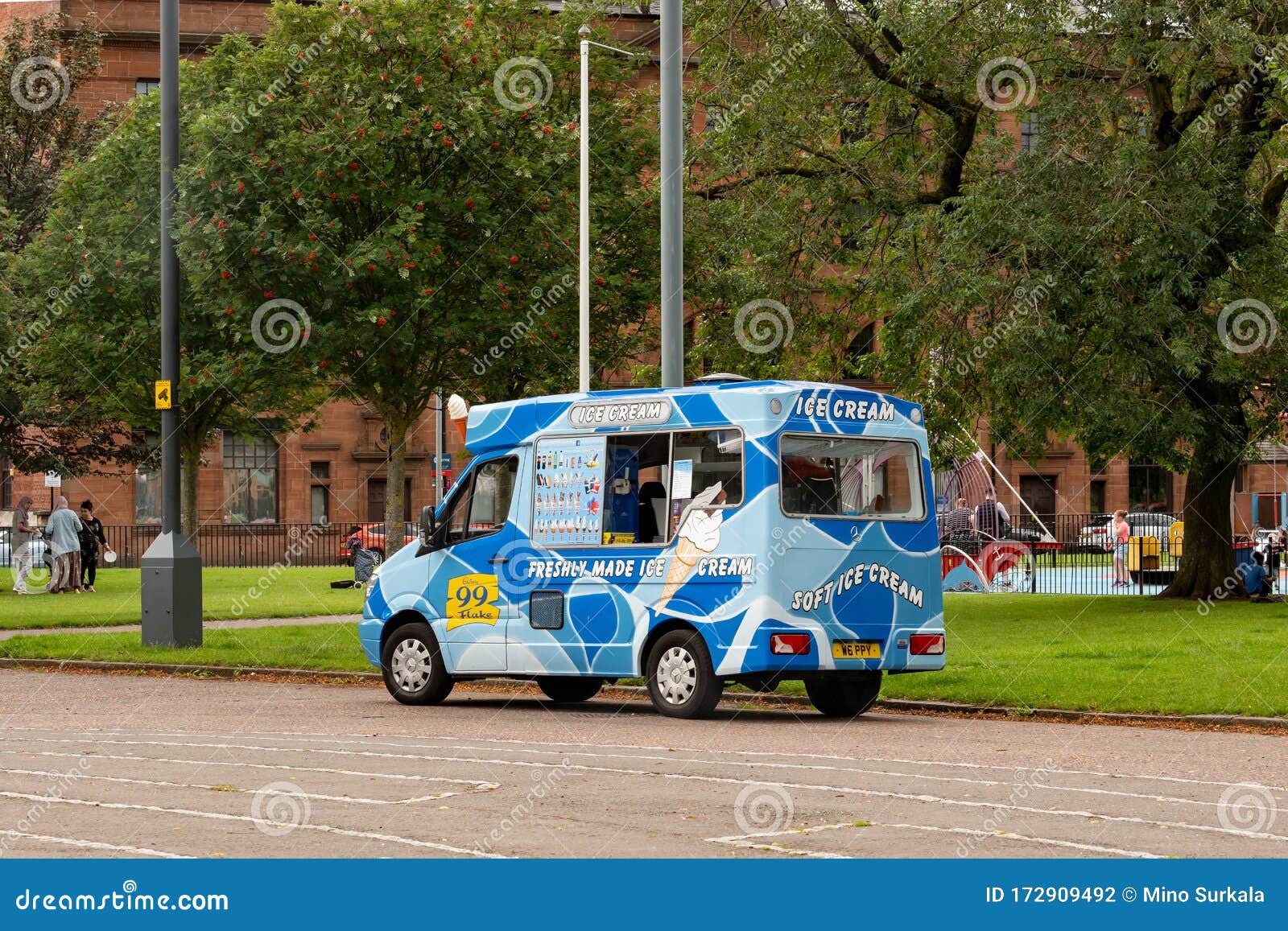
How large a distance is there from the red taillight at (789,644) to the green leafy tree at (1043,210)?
9.13 meters

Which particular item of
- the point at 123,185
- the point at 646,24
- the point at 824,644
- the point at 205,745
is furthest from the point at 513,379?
the point at 646,24

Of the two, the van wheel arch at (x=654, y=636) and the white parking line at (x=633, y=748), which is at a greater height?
the van wheel arch at (x=654, y=636)

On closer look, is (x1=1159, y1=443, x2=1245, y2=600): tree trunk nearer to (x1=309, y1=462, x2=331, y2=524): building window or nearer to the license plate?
the license plate

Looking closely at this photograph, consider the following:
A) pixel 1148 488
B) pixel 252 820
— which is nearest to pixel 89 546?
pixel 252 820

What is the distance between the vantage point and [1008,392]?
24.0 meters

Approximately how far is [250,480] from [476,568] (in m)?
46.2

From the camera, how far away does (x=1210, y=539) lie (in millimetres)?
29531

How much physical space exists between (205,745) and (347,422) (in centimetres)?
4978

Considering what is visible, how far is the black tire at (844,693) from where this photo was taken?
52.1 ft
